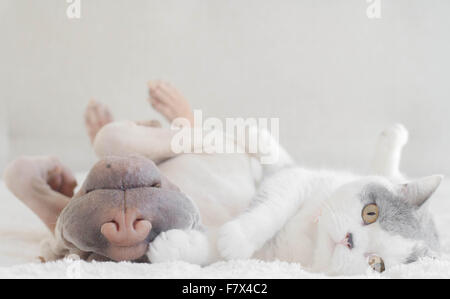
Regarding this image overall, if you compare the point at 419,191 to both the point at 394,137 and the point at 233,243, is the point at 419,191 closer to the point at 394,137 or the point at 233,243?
the point at 233,243

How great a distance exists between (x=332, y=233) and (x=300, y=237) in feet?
0.29

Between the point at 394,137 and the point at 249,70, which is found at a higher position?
the point at 249,70

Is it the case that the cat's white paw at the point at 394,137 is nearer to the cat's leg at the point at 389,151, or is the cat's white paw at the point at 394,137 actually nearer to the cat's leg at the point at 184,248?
the cat's leg at the point at 389,151

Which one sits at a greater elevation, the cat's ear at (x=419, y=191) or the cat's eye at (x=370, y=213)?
the cat's ear at (x=419, y=191)

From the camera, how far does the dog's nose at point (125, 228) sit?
21.8 inches

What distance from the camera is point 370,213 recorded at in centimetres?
66

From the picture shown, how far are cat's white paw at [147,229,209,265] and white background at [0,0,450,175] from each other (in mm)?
639

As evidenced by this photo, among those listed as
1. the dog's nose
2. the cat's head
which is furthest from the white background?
the dog's nose

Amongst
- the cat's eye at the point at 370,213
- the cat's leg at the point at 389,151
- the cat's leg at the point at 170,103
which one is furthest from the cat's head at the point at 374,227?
the cat's leg at the point at 170,103

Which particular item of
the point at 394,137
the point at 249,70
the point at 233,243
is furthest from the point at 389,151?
the point at 233,243

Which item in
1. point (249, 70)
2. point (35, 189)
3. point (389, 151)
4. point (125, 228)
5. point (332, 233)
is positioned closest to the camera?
point (125, 228)

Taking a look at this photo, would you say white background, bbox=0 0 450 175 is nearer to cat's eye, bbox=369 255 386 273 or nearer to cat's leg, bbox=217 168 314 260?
cat's leg, bbox=217 168 314 260

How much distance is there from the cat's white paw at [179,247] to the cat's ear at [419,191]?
0.28 meters

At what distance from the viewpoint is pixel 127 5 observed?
1.27m
